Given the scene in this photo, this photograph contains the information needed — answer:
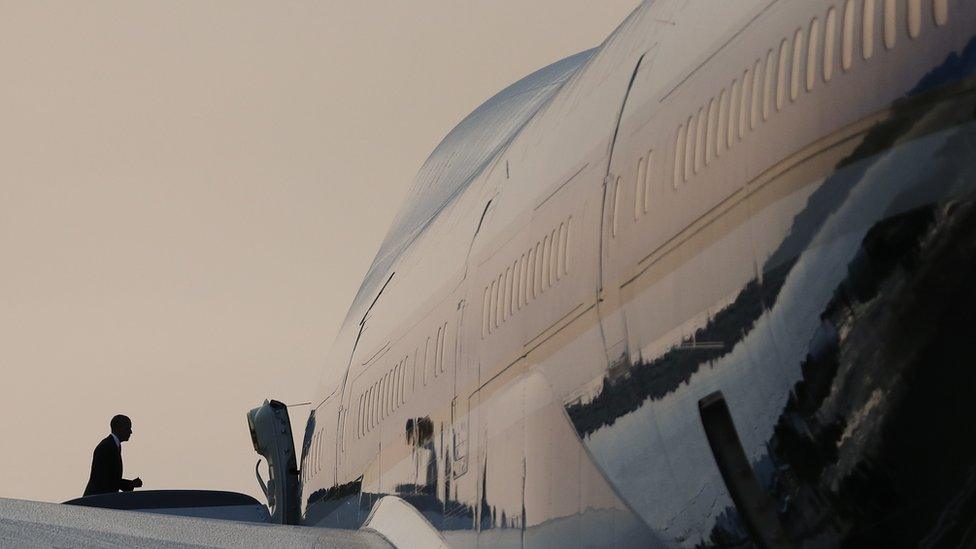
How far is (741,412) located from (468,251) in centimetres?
438

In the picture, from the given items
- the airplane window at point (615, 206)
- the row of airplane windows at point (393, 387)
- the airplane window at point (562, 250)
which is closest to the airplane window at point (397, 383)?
the row of airplane windows at point (393, 387)

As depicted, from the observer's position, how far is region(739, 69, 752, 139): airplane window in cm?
557

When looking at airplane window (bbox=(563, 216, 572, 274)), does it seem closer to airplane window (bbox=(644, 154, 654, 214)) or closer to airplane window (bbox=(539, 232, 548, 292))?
airplane window (bbox=(539, 232, 548, 292))

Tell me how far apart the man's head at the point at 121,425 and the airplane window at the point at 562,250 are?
382 inches

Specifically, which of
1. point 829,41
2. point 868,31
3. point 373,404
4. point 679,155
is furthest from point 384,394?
point 868,31

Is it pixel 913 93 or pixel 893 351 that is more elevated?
pixel 913 93

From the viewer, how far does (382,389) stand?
11688mm

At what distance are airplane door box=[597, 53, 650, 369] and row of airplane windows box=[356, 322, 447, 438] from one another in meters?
3.00

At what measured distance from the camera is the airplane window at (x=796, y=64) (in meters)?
5.24

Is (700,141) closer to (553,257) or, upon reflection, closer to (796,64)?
(796,64)

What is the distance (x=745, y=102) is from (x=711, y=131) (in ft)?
0.86

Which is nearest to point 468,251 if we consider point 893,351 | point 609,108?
point 609,108

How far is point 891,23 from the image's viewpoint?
189 inches

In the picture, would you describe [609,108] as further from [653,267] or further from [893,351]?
[893,351]
